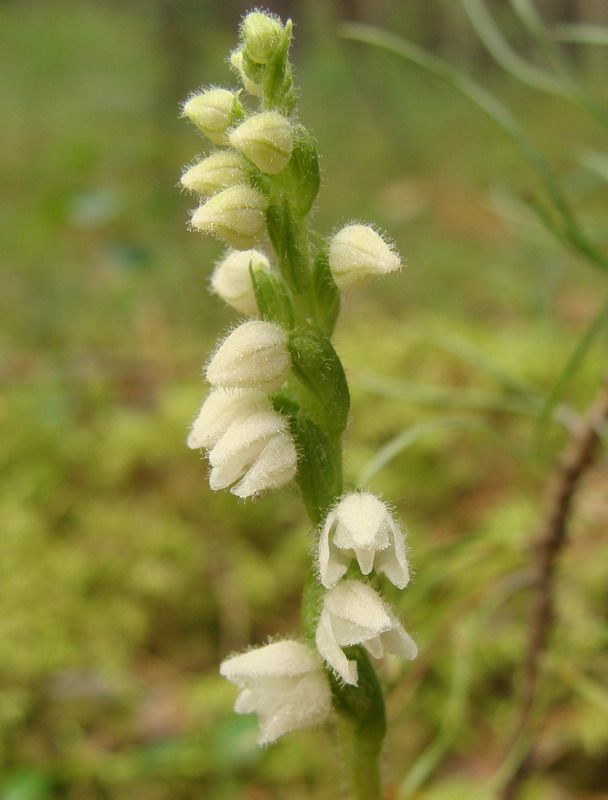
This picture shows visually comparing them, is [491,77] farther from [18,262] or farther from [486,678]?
[486,678]

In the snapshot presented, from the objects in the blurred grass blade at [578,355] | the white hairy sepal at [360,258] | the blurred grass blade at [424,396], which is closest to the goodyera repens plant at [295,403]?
the white hairy sepal at [360,258]

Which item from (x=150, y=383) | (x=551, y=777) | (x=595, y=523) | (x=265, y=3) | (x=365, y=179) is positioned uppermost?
(x=265, y=3)

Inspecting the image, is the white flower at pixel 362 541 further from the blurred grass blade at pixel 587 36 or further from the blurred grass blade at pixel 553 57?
the blurred grass blade at pixel 587 36

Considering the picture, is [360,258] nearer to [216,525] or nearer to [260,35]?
[260,35]

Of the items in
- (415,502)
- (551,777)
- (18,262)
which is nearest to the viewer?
(551,777)

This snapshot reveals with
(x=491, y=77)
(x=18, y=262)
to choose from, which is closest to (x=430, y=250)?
(x=18, y=262)

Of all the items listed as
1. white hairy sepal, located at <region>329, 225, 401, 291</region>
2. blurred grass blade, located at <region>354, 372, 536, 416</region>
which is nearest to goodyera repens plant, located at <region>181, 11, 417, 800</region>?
white hairy sepal, located at <region>329, 225, 401, 291</region>

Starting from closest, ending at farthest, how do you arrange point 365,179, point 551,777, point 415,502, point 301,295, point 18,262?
1. point 301,295
2. point 551,777
3. point 415,502
4. point 18,262
5. point 365,179
